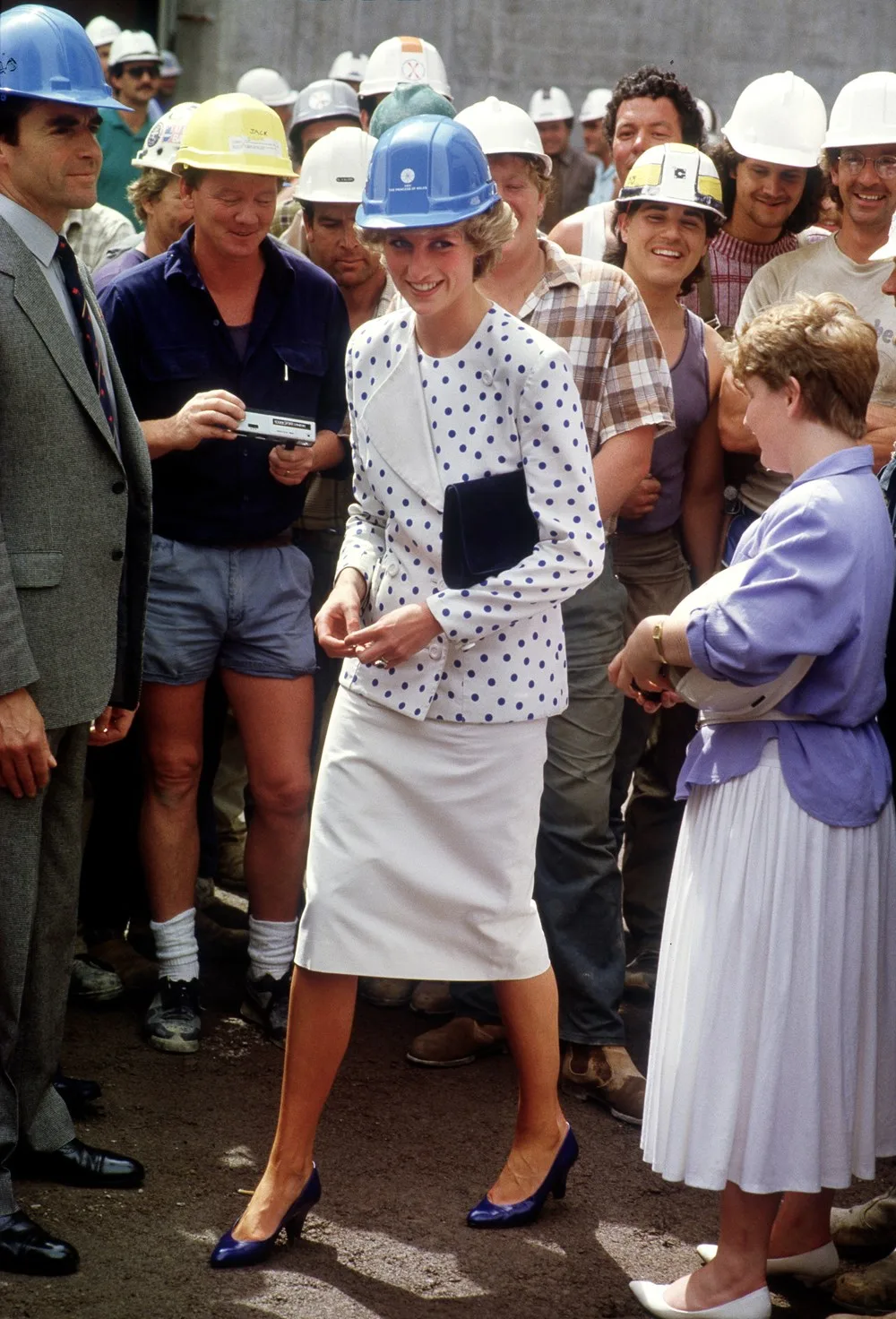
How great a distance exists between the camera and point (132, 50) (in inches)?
426

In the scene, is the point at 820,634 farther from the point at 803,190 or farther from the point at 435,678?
the point at 803,190

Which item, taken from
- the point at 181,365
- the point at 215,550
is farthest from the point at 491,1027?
the point at 181,365

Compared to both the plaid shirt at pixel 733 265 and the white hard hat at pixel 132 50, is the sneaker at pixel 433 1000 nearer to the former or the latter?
the plaid shirt at pixel 733 265

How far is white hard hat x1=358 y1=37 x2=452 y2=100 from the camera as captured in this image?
7398 millimetres

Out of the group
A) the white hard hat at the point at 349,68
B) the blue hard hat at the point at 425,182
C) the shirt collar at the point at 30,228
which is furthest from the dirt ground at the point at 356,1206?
the white hard hat at the point at 349,68

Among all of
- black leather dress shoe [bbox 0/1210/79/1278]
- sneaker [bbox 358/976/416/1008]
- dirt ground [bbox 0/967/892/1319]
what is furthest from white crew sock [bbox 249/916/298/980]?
black leather dress shoe [bbox 0/1210/79/1278]

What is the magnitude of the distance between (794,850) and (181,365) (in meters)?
2.19

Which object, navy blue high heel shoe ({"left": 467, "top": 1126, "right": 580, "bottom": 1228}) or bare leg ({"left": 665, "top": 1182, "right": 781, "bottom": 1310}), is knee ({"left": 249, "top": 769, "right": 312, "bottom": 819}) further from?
bare leg ({"left": 665, "top": 1182, "right": 781, "bottom": 1310})

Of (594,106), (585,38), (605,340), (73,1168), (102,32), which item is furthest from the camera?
(585,38)

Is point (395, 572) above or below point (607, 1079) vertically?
above

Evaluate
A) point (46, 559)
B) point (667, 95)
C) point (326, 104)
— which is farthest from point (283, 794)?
point (326, 104)

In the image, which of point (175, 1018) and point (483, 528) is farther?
point (175, 1018)

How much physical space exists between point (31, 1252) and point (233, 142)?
2737 mm

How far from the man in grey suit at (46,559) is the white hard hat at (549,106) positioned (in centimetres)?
721
